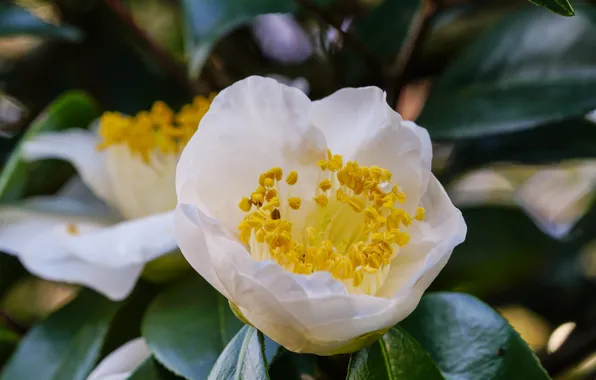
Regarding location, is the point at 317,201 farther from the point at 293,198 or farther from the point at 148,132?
the point at 148,132

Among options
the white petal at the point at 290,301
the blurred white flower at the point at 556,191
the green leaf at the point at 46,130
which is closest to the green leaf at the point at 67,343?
the green leaf at the point at 46,130

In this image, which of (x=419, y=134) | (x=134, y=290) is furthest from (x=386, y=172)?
(x=134, y=290)

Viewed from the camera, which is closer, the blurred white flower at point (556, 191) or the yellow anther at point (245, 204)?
the yellow anther at point (245, 204)

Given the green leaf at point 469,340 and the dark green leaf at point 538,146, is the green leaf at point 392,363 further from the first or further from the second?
the dark green leaf at point 538,146

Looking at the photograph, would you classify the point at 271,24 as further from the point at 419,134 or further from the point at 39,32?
the point at 419,134

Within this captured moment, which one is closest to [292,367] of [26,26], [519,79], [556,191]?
[519,79]

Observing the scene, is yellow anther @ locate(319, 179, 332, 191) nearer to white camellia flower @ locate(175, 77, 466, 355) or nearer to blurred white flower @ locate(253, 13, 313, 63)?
white camellia flower @ locate(175, 77, 466, 355)
